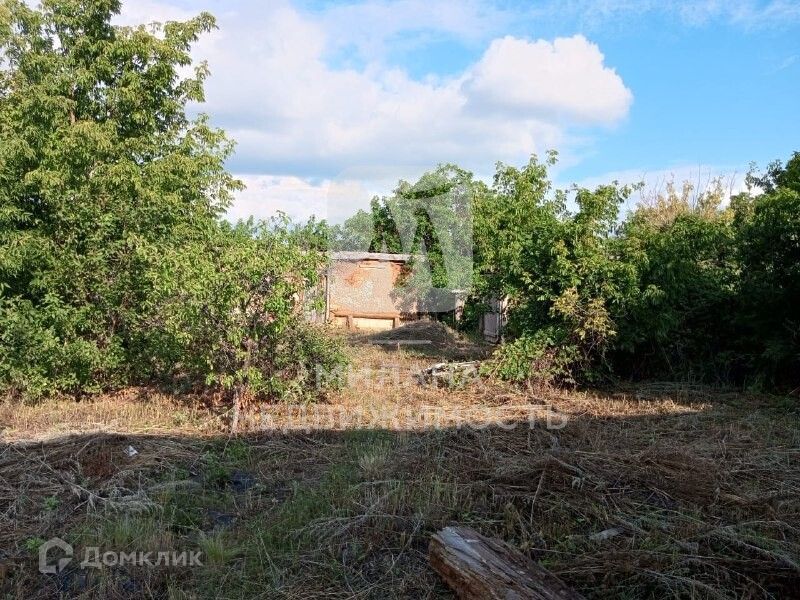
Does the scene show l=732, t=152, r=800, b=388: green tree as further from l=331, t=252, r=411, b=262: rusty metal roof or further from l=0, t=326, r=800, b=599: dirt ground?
l=331, t=252, r=411, b=262: rusty metal roof

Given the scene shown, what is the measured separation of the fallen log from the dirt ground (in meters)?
0.16

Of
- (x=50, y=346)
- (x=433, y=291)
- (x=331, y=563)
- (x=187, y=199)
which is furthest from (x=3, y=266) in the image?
(x=433, y=291)

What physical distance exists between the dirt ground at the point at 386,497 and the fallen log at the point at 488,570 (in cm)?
16

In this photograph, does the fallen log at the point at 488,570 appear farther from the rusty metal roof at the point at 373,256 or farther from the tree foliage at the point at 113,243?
the rusty metal roof at the point at 373,256

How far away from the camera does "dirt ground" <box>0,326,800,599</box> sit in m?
3.19

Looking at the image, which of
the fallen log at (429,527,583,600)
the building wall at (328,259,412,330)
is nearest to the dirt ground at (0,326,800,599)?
the fallen log at (429,527,583,600)

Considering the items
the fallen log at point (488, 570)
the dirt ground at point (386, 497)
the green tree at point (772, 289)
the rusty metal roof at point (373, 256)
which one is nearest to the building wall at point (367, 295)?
the rusty metal roof at point (373, 256)

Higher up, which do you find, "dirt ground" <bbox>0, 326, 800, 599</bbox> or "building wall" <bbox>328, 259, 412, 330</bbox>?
"building wall" <bbox>328, 259, 412, 330</bbox>

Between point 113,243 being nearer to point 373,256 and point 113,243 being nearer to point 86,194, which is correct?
point 86,194

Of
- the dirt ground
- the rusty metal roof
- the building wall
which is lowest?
the dirt ground

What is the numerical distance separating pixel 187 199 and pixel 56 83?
1.95 m

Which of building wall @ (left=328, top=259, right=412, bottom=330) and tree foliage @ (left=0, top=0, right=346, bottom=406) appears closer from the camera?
tree foliage @ (left=0, top=0, right=346, bottom=406)

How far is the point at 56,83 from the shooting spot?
737 centimetres

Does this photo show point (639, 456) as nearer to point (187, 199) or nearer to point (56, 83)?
point (187, 199)
